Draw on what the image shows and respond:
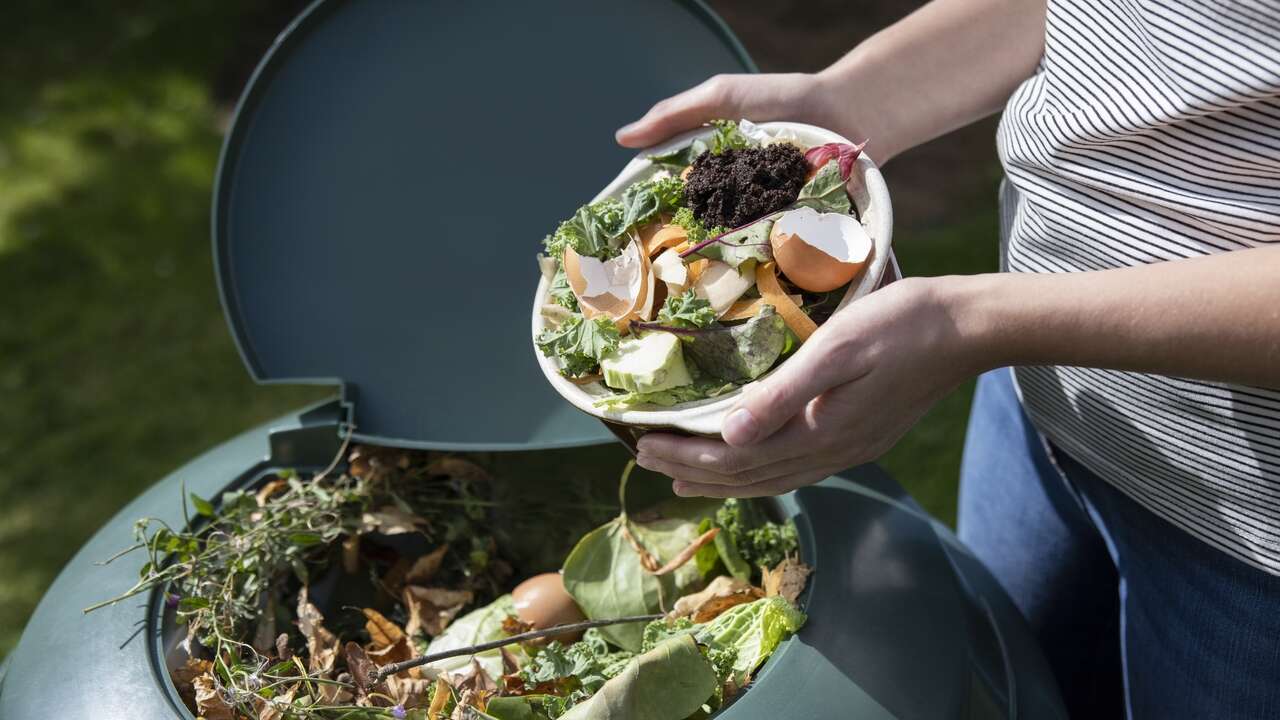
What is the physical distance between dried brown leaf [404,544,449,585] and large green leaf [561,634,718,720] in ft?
→ 1.32

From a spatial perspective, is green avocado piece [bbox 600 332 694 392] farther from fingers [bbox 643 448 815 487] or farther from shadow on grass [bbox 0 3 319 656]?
shadow on grass [bbox 0 3 319 656]

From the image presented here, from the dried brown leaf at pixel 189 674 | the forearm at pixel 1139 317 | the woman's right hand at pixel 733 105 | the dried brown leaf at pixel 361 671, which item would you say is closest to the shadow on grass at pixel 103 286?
the dried brown leaf at pixel 189 674

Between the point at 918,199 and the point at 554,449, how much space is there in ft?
7.46

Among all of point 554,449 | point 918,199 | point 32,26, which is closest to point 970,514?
point 554,449

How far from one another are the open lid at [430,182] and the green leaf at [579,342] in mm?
375

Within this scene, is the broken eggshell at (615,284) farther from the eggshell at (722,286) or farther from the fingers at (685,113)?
the fingers at (685,113)

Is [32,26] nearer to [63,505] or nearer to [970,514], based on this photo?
[63,505]

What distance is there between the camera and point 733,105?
4.04 ft

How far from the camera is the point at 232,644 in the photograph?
1111 millimetres

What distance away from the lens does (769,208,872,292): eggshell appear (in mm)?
951

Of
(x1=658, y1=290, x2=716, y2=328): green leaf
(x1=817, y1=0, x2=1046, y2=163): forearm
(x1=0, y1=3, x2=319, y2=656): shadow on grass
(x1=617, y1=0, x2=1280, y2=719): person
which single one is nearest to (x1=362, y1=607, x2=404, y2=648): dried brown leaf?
(x1=617, y1=0, x2=1280, y2=719): person

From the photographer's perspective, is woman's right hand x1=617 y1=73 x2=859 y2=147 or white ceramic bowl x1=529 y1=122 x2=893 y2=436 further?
woman's right hand x1=617 y1=73 x2=859 y2=147

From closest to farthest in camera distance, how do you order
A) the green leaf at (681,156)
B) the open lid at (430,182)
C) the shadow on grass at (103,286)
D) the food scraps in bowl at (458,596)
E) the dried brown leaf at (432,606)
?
the food scraps in bowl at (458,596), the green leaf at (681,156), the dried brown leaf at (432,606), the open lid at (430,182), the shadow on grass at (103,286)

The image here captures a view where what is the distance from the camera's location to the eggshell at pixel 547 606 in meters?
1.21
